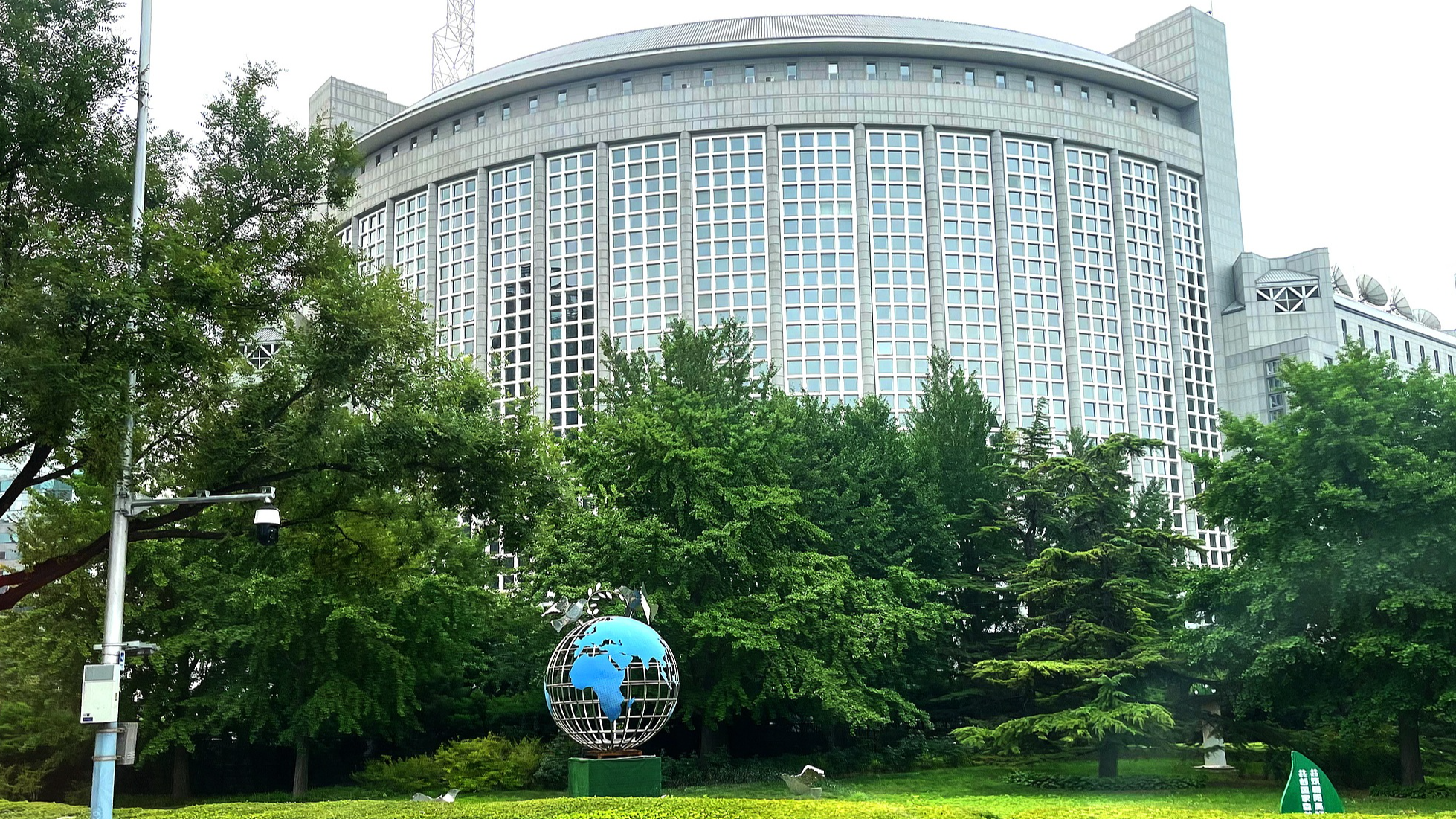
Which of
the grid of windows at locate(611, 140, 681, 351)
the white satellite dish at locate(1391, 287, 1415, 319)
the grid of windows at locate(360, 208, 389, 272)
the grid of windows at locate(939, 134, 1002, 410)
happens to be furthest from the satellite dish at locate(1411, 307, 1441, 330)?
the grid of windows at locate(360, 208, 389, 272)

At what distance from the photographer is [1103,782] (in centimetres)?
3061

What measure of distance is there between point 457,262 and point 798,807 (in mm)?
52250

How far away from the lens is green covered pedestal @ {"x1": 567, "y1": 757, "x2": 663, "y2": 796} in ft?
64.8

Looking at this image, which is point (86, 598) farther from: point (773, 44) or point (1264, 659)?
point (773, 44)

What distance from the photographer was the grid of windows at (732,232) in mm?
59281

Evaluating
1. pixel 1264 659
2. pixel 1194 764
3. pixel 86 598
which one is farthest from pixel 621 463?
pixel 1194 764

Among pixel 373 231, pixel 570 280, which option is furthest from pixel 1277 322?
pixel 373 231

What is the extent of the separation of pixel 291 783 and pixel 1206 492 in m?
27.4

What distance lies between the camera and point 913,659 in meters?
36.2

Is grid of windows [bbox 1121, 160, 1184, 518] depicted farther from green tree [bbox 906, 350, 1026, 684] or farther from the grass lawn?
the grass lawn

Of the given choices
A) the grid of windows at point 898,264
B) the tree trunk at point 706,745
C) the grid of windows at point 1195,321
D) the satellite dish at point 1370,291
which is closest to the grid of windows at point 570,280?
the grid of windows at point 898,264

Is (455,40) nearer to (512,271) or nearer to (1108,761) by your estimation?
(512,271)

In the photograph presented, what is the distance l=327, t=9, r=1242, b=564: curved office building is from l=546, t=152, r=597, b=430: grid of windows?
12 centimetres

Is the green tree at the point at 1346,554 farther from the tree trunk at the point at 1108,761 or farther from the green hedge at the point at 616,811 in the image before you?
the green hedge at the point at 616,811
